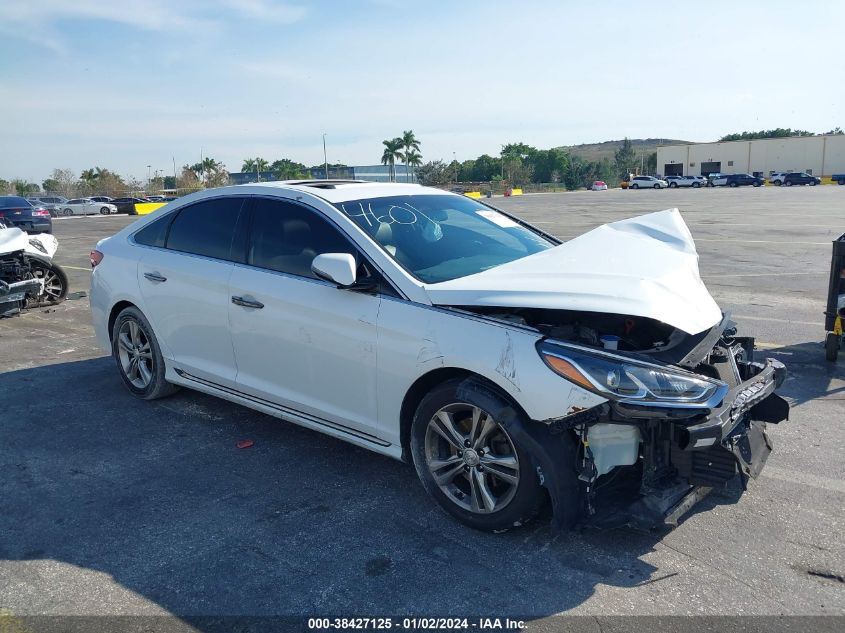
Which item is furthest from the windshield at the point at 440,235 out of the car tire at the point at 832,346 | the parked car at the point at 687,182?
the parked car at the point at 687,182

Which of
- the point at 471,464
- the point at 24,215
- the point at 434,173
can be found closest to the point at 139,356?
the point at 471,464

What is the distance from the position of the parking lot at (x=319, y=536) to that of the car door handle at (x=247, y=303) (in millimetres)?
976

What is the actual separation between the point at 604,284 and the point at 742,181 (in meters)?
74.9

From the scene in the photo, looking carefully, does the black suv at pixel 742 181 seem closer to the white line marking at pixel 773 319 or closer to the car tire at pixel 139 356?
the white line marking at pixel 773 319

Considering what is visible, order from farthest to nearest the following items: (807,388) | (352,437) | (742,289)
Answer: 1. (742,289)
2. (807,388)
3. (352,437)

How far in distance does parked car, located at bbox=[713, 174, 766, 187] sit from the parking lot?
72.1m

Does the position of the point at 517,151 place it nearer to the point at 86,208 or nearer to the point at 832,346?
the point at 86,208

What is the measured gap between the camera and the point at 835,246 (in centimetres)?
638

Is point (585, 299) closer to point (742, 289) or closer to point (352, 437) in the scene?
point (352, 437)

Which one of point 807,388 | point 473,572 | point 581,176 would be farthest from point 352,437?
point 581,176

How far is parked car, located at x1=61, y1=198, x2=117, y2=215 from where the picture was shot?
46.3 meters

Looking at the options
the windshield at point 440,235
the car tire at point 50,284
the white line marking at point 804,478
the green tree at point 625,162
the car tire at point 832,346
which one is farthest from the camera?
the green tree at point 625,162

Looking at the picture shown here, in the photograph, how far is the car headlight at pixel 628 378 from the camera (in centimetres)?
313

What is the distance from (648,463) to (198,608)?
2.08m
